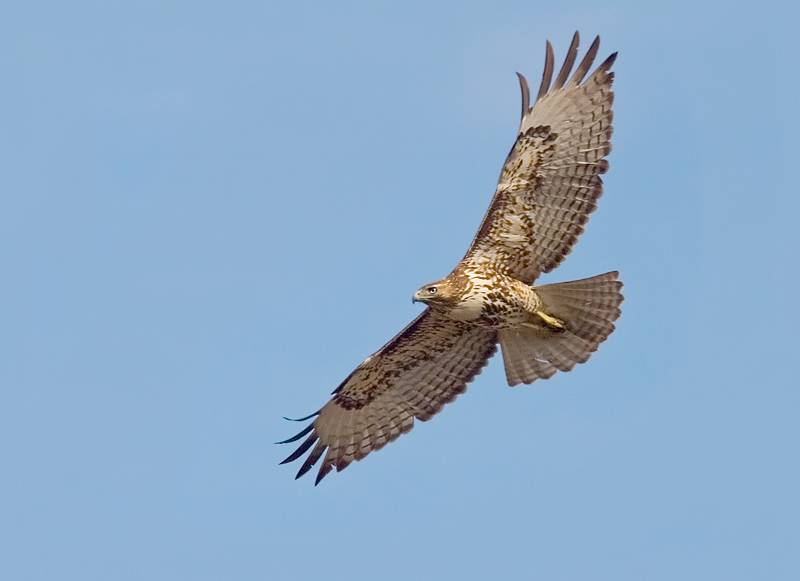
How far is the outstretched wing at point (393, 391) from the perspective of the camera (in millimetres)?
14867

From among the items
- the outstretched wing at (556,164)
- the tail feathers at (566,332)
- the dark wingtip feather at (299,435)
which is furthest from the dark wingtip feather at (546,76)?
the dark wingtip feather at (299,435)

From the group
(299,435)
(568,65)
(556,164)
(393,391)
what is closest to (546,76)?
(568,65)

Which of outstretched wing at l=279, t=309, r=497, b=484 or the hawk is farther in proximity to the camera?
outstretched wing at l=279, t=309, r=497, b=484

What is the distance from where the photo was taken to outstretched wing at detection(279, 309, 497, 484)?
14.9m

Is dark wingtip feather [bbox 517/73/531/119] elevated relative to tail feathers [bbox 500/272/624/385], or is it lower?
elevated

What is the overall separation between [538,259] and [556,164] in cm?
100

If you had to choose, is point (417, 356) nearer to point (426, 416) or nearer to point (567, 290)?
point (426, 416)

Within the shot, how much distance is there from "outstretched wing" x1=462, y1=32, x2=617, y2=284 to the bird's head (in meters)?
0.57

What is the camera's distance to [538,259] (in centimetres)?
1420

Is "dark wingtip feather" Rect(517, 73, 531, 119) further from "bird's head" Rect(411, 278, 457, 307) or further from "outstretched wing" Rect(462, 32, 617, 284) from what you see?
"bird's head" Rect(411, 278, 457, 307)

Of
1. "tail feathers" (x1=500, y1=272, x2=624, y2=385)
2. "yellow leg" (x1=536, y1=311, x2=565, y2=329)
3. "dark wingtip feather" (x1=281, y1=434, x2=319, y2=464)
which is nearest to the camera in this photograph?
"tail feathers" (x1=500, y1=272, x2=624, y2=385)

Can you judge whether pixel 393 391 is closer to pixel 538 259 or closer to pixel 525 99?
pixel 538 259

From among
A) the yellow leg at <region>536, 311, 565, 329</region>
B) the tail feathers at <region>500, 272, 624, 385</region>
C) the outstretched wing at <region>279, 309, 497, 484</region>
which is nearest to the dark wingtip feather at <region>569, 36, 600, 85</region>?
the tail feathers at <region>500, 272, 624, 385</region>

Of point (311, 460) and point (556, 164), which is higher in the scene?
point (556, 164)
